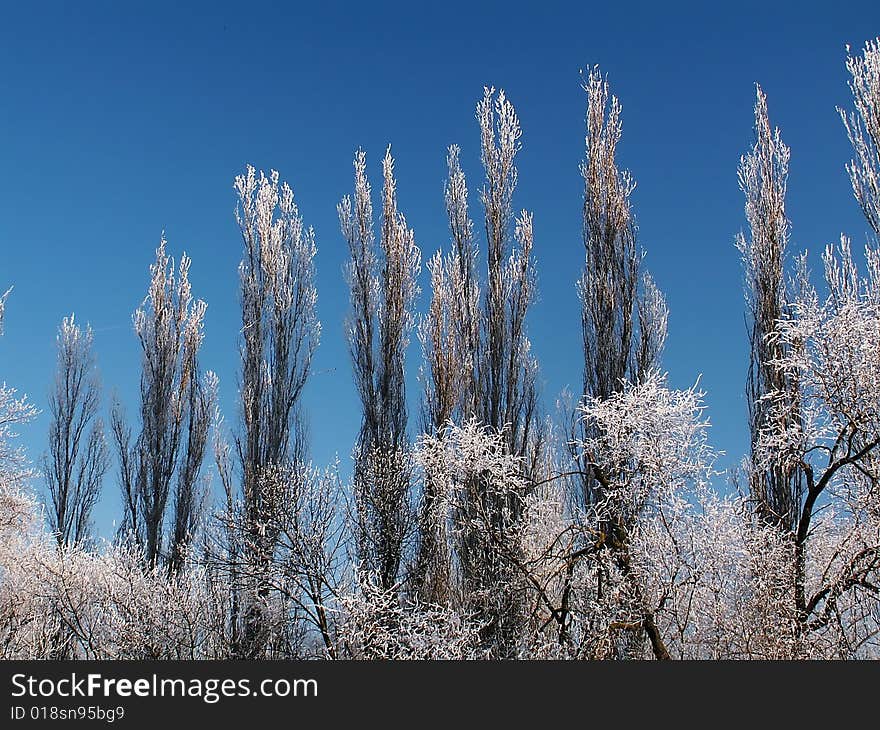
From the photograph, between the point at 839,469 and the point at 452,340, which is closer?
the point at 839,469

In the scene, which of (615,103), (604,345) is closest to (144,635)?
(604,345)

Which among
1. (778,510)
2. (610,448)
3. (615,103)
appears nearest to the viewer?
(610,448)

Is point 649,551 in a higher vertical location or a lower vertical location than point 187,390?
lower

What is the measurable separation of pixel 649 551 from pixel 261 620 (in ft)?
17.6

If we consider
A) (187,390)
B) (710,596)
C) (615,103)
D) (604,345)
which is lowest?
(710,596)

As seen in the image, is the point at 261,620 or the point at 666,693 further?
the point at 261,620

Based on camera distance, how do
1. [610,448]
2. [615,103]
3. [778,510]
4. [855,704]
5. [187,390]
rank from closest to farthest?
[855,704] < [610,448] < [778,510] < [615,103] < [187,390]

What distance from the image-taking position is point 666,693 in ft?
21.8

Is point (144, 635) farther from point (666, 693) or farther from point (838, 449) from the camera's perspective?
point (838, 449)

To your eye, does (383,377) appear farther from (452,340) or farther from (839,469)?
(839,469)

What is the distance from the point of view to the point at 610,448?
866cm

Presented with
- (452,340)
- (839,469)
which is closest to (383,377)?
(452,340)

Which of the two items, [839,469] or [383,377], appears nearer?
[839,469]

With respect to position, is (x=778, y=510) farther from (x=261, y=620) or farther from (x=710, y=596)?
(x=261, y=620)
